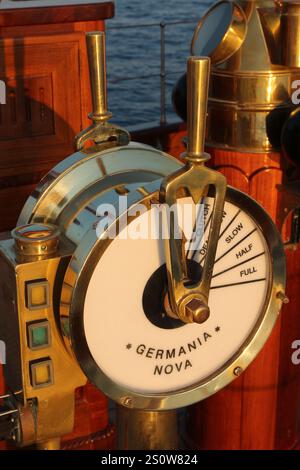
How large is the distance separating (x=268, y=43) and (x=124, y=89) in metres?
8.15

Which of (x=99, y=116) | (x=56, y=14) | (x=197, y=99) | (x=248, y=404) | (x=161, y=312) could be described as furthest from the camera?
(x=248, y=404)

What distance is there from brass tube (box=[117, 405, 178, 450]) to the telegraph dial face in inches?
4.5

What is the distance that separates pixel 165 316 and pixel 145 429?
0.24m

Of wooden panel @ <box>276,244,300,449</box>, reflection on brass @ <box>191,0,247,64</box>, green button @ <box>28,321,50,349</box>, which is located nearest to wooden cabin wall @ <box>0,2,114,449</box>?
reflection on brass @ <box>191,0,247,64</box>

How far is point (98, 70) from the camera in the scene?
3.50ft

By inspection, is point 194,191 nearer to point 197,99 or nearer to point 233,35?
point 197,99

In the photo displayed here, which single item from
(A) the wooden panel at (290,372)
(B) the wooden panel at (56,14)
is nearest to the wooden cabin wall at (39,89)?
(B) the wooden panel at (56,14)

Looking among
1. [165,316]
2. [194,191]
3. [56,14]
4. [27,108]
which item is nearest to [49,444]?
[165,316]

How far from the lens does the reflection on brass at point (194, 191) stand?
88 centimetres

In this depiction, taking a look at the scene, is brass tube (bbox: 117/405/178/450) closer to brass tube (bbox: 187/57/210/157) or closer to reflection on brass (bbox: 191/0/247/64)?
brass tube (bbox: 187/57/210/157)

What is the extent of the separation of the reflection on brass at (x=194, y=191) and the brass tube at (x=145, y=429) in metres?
0.25

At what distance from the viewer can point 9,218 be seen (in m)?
1.64

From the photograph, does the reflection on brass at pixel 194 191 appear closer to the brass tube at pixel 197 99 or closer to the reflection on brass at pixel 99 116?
the brass tube at pixel 197 99

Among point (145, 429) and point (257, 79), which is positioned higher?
point (257, 79)
